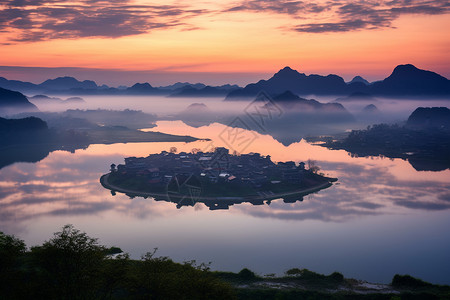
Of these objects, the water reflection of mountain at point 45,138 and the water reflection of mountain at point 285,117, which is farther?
the water reflection of mountain at point 285,117

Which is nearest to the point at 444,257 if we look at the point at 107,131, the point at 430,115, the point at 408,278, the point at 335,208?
the point at 408,278

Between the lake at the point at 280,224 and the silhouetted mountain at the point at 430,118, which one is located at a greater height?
the silhouetted mountain at the point at 430,118

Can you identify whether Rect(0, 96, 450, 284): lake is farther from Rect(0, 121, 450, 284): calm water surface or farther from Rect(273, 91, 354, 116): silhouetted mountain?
Rect(273, 91, 354, 116): silhouetted mountain

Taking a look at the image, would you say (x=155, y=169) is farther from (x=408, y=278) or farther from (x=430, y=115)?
(x=430, y=115)

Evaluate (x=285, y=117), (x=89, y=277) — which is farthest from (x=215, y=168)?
(x=285, y=117)

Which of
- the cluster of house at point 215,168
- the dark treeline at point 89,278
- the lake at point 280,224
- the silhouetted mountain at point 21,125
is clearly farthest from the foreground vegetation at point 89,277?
the silhouetted mountain at point 21,125

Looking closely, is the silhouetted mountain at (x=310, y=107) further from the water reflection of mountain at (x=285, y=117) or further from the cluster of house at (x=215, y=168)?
the cluster of house at (x=215, y=168)

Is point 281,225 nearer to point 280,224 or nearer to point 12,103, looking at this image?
point 280,224
